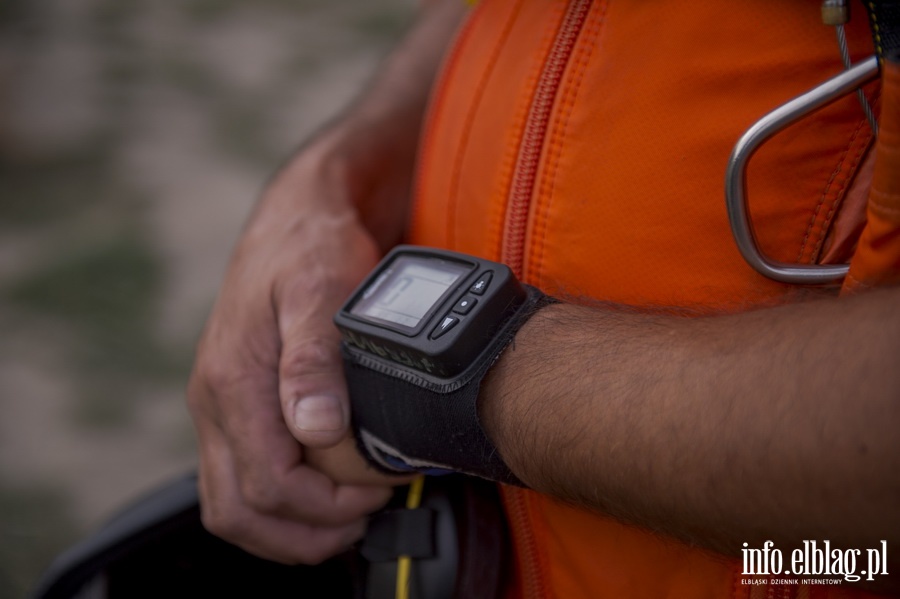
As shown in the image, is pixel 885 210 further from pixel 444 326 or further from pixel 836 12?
pixel 444 326

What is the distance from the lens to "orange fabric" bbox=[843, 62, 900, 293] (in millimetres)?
555

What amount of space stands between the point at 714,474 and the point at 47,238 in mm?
2672

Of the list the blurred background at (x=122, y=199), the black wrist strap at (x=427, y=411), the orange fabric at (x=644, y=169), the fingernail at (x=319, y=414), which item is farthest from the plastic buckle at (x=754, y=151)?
the blurred background at (x=122, y=199)

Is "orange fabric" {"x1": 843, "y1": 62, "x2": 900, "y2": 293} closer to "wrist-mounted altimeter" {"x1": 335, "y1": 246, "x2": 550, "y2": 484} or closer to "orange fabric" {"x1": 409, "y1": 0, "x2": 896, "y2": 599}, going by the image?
"orange fabric" {"x1": 409, "y1": 0, "x2": 896, "y2": 599}

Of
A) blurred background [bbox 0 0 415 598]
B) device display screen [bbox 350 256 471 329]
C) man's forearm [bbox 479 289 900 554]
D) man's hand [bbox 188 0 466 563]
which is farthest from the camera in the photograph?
blurred background [bbox 0 0 415 598]

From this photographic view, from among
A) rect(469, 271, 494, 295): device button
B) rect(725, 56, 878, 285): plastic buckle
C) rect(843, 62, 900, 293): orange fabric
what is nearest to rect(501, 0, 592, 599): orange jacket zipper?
rect(469, 271, 494, 295): device button

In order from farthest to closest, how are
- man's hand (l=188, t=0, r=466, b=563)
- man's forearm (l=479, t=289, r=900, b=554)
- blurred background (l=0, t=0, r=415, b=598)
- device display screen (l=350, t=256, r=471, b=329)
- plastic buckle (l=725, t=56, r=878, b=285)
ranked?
blurred background (l=0, t=0, r=415, b=598) → man's hand (l=188, t=0, r=466, b=563) → device display screen (l=350, t=256, r=471, b=329) → plastic buckle (l=725, t=56, r=878, b=285) → man's forearm (l=479, t=289, r=900, b=554)

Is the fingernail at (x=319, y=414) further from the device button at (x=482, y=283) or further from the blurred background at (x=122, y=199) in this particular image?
the blurred background at (x=122, y=199)

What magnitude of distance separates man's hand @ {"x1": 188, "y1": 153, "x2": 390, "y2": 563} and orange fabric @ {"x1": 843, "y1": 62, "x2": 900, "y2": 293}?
0.51 m

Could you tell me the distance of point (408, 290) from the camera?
2.65ft

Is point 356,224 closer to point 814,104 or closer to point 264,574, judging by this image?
point 264,574

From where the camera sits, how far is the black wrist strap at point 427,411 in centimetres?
70

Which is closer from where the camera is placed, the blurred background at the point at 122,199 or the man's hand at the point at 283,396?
the man's hand at the point at 283,396

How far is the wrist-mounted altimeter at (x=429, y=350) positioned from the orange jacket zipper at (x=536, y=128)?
81 millimetres
